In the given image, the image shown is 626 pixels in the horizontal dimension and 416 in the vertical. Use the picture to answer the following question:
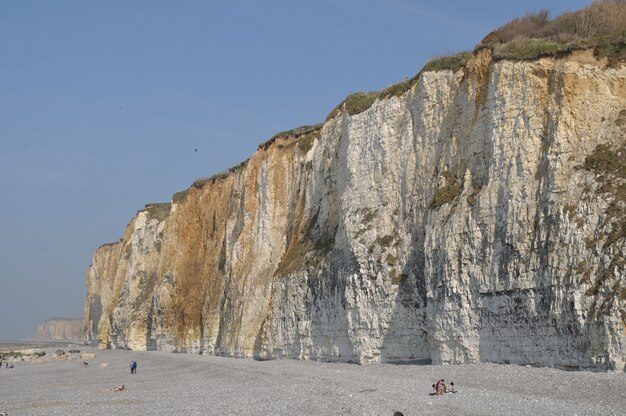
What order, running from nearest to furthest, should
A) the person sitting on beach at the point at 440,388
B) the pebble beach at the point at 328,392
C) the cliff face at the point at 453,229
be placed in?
the pebble beach at the point at 328,392
the person sitting on beach at the point at 440,388
the cliff face at the point at 453,229

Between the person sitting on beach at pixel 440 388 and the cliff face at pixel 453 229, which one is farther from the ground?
the cliff face at pixel 453 229

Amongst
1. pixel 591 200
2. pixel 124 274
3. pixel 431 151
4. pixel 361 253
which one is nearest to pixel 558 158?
pixel 591 200

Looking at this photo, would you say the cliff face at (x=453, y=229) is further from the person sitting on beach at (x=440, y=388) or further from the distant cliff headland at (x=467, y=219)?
the person sitting on beach at (x=440, y=388)

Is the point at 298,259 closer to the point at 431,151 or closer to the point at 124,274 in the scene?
the point at 431,151

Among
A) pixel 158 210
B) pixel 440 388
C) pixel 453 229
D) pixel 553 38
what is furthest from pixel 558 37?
pixel 158 210

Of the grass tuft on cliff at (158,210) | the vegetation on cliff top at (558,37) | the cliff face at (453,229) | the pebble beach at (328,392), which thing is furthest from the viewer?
the grass tuft on cliff at (158,210)

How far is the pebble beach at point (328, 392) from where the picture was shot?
16.0 m

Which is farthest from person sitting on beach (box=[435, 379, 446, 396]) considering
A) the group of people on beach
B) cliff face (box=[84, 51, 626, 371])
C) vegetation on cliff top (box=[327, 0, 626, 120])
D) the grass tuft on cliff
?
the grass tuft on cliff

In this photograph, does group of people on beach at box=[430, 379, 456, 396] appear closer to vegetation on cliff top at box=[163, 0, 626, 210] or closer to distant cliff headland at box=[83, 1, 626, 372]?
distant cliff headland at box=[83, 1, 626, 372]

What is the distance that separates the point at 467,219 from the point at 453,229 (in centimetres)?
61

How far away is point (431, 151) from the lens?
27.7 metres

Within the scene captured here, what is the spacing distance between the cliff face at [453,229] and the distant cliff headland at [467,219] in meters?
0.06

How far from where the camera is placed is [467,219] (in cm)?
2317

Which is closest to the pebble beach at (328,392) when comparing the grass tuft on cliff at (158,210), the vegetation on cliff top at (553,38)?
the vegetation on cliff top at (553,38)
